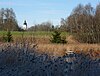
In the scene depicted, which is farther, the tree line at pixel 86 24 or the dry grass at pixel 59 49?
the tree line at pixel 86 24

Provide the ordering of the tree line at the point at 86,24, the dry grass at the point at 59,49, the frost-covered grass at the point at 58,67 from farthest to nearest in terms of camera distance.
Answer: the tree line at the point at 86,24 < the dry grass at the point at 59,49 < the frost-covered grass at the point at 58,67

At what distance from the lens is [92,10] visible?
1543 inches

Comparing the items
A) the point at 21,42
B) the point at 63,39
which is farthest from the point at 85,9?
the point at 21,42

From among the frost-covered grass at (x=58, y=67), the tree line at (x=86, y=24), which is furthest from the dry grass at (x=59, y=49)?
the tree line at (x=86, y=24)

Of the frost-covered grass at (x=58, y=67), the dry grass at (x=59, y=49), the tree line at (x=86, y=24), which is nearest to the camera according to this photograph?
the frost-covered grass at (x=58, y=67)

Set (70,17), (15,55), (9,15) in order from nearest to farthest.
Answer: (15,55) < (70,17) < (9,15)

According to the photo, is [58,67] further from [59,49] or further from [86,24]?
[86,24]

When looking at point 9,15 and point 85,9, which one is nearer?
point 85,9

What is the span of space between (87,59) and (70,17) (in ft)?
121

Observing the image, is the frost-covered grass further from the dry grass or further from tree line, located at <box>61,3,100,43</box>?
tree line, located at <box>61,3,100,43</box>

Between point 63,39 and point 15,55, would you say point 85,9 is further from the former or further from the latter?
point 15,55

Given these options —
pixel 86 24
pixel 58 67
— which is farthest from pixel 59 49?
pixel 86 24

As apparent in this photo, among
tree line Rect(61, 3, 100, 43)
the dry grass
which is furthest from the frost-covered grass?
tree line Rect(61, 3, 100, 43)

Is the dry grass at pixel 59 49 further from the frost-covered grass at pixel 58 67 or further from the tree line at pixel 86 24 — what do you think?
the tree line at pixel 86 24
